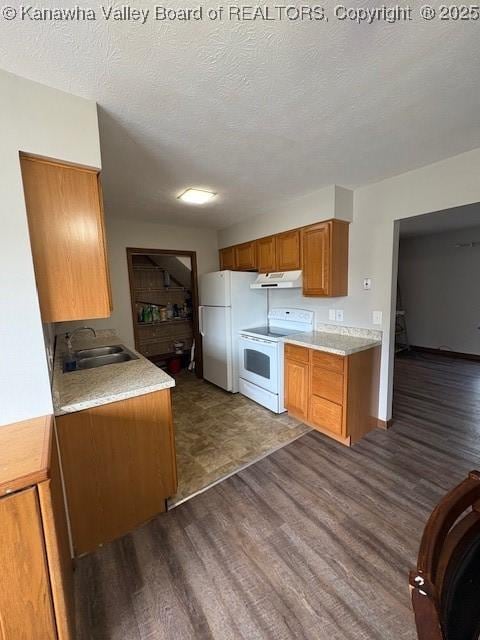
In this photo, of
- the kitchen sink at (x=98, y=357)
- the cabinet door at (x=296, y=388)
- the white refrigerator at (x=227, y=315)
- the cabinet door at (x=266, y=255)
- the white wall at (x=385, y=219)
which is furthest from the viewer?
the white refrigerator at (x=227, y=315)

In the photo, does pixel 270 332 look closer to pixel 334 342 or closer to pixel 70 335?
pixel 334 342

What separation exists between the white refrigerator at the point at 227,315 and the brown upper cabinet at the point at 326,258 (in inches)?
36.6

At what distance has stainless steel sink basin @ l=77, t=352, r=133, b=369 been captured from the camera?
241 centimetres

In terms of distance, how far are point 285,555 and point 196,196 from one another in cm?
295

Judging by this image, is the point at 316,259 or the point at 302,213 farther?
the point at 302,213

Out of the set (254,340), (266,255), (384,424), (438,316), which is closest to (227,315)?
(254,340)

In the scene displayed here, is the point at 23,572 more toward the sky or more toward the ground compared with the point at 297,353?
more toward the ground

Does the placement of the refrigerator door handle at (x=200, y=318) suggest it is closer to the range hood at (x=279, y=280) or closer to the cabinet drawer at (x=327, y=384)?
the range hood at (x=279, y=280)

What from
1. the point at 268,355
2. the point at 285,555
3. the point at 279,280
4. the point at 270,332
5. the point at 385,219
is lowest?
the point at 285,555

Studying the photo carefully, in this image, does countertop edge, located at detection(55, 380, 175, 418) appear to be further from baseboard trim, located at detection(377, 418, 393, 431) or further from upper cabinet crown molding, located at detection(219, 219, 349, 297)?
baseboard trim, located at detection(377, 418, 393, 431)

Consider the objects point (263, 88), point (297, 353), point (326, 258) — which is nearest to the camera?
point (263, 88)

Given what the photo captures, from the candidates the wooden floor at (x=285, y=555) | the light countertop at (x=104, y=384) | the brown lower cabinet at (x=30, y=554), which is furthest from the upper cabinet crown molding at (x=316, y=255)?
the brown lower cabinet at (x=30, y=554)

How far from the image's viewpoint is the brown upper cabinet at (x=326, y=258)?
2.68 metres

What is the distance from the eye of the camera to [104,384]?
161cm
